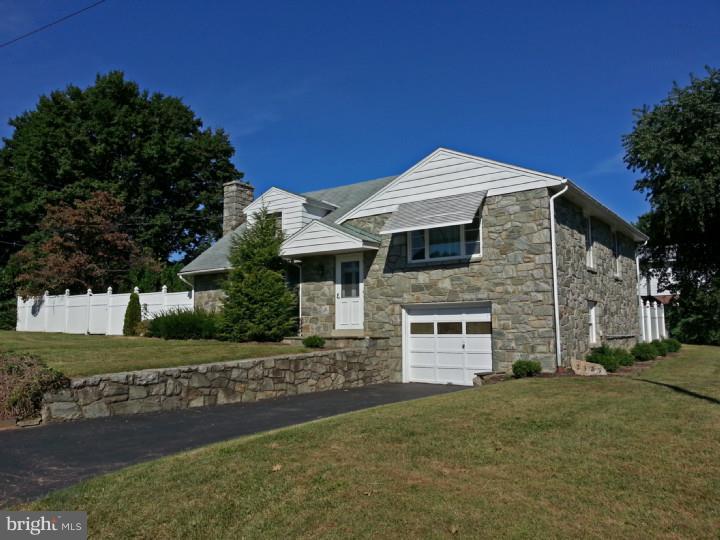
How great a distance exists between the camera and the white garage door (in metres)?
14.9

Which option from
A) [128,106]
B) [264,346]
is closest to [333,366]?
[264,346]

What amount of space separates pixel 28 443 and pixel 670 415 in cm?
890

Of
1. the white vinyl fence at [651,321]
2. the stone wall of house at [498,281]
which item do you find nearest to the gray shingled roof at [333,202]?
the stone wall of house at [498,281]

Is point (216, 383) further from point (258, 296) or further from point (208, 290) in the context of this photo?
point (208, 290)

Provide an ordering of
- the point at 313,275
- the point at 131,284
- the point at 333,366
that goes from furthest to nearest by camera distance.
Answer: the point at 131,284 → the point at 313,275 → the point at 333,366

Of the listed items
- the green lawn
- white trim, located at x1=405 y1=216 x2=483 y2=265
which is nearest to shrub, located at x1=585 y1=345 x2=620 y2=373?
white trim, located at x1=405 y1=216 x2=483 y2=265

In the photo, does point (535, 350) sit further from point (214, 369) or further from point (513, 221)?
point (214, 369)

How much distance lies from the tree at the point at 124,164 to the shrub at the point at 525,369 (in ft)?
89.9

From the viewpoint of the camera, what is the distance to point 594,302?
16.7 m

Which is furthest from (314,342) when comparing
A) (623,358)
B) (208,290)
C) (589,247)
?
(589,247)

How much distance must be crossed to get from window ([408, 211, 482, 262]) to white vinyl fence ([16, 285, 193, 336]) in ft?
34.6

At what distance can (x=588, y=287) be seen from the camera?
16.2 metres

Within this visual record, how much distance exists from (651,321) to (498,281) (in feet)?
48.9

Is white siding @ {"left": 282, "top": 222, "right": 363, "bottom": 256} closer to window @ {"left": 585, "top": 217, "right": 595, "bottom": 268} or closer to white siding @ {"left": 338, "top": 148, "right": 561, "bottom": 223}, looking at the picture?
white siding @ {"left": 338, "top": 148, "right": 561, "bottom": 223}
